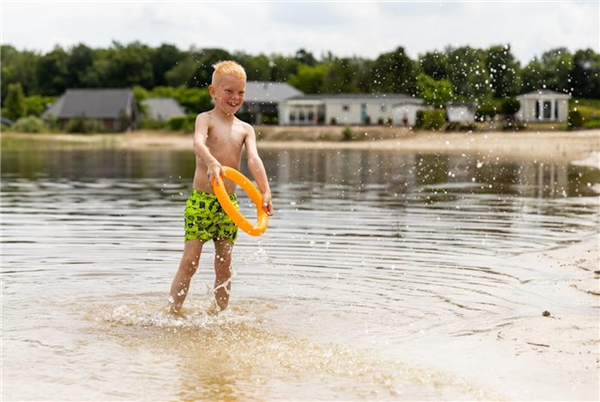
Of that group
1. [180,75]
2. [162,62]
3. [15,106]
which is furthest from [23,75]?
[15,106]

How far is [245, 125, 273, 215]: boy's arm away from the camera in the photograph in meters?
8.59

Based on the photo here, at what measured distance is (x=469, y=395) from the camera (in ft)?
21.8

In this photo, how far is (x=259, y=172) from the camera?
873 cm

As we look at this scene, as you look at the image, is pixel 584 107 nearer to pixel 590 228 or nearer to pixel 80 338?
pixel 590 228

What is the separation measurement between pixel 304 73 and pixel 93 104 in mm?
23775

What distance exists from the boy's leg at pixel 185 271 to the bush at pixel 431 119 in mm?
61510

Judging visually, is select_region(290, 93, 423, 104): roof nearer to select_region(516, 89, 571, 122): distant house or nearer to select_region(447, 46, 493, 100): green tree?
select_region(516, 89, 571, 122): distant house

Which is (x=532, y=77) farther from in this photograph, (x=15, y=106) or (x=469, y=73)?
(x=15, y=106)

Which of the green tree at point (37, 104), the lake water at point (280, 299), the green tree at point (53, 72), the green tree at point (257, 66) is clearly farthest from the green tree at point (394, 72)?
the green tree at point (53, 72)

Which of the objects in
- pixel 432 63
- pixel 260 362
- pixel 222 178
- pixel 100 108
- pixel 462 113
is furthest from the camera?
pixel 100 108

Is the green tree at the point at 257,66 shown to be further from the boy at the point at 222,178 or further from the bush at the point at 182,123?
the boy at the point at 222,178

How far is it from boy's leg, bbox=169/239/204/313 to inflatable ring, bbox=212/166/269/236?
23.5 inches

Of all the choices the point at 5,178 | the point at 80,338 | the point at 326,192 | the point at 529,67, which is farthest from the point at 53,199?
the point at 529,67

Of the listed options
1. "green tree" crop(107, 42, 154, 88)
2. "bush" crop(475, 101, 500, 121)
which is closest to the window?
"bush" crop(475, 101, 500, 121)
